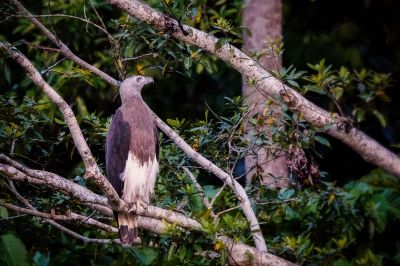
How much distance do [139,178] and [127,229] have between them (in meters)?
0.43

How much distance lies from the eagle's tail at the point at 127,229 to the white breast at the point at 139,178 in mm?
289

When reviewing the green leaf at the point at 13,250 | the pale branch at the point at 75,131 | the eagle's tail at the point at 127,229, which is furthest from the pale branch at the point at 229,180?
the green leaf at the point at 13,250

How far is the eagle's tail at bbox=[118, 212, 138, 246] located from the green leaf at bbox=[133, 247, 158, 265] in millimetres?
1067

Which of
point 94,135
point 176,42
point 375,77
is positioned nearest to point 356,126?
point 375,77

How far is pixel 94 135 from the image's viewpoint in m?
5.69

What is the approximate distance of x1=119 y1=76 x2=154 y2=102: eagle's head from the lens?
570 centimetres

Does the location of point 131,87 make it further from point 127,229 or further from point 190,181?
point 127,229

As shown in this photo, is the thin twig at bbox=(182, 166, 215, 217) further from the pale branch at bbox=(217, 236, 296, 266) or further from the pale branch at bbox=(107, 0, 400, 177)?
the pale branch at bbox=(107, 0, 400, 177)

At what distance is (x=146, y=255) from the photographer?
648cm

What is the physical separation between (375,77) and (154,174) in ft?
6.35

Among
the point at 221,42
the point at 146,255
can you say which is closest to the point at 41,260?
the point at 146,255

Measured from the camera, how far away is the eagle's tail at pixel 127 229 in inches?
201

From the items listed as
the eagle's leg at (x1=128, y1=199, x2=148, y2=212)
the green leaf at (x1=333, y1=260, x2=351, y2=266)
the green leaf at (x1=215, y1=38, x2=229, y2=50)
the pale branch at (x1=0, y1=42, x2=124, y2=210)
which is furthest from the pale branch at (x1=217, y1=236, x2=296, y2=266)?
the green leaf at (x1=215, y1=38, x2=229, y2=50)

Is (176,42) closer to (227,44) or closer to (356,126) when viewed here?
(227,44)
